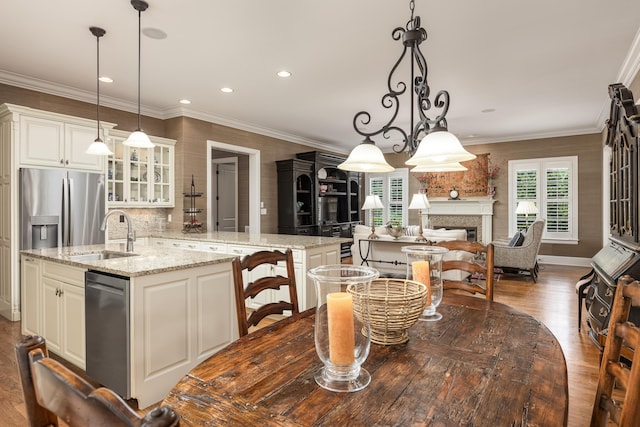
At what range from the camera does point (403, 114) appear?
20.0 ft

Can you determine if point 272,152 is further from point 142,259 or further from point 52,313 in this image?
point 52,313

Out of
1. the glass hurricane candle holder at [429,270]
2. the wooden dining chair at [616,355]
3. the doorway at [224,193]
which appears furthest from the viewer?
the doorway at [224,193]

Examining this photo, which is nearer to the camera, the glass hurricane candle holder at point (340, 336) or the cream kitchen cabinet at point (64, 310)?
the glass hurricane candle holder at point (340, 336)

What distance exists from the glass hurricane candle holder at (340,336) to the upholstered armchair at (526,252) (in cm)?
576

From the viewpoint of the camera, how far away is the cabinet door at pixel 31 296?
9.81 ft

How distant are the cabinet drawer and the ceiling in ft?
6.52

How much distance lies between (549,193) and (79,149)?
829 cm

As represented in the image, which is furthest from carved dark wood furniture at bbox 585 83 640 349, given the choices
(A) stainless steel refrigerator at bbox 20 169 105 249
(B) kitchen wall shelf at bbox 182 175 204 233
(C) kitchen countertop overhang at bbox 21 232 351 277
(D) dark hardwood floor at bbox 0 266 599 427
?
(A) stainless steel refrigerator at bbox 20 169 105 249

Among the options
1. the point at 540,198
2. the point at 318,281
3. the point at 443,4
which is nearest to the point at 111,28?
the point at 443,4

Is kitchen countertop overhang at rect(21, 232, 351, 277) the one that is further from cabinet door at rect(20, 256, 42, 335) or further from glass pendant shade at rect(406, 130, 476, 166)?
glass pendant shade at rect(406, 130, 476, 166)

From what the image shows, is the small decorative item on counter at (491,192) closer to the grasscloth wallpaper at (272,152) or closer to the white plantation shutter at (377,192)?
the grasscloth wallpaper at (272,152)

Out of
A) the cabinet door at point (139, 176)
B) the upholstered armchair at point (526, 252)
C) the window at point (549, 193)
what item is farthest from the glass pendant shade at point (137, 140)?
the window at point (549, 193)

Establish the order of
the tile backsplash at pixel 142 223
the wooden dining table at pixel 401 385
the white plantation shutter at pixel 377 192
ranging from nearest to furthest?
1. the wooden dining table at pixel 401 385
2. the tile backsplash at pixel 142 223
3. the white plantation shutter at pixel 377 192

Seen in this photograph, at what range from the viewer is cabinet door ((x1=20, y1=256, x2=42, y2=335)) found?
118 inches
